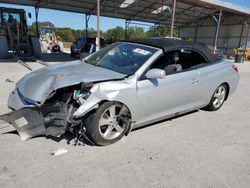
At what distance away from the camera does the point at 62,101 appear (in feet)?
9.92

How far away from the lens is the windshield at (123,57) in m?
3.47

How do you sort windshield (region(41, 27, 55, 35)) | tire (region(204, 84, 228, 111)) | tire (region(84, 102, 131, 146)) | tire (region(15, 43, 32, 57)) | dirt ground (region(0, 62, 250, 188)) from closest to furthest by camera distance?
dirt ground (region(0, 62, 250, 188)) < tire (region(84, 102, 131, 146)) < tire (region(204, 84, 228, 111)) < tire (region(15, 43, 32, 57)) < windshield (region(41, 27, 55, 35))

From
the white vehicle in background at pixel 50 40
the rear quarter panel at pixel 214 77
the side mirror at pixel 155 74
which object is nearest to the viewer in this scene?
the side mirror at pixel 155 74

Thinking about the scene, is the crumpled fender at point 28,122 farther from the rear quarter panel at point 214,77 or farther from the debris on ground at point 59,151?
the rear quarter panel at point 214,77

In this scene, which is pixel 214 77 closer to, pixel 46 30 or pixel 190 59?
pixel 190 59

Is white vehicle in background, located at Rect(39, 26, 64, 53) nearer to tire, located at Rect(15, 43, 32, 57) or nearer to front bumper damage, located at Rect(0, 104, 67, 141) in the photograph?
tire, located at Rect(15, 43, 32, 57)

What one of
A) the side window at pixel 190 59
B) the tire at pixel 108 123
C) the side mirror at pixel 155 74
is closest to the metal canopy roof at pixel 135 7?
the side window at pixel 190 59

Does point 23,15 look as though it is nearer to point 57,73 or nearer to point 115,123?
point 57,73

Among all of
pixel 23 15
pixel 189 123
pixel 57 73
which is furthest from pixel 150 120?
pixel 23 15

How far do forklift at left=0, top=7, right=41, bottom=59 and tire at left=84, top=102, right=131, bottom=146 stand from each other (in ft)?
36.3

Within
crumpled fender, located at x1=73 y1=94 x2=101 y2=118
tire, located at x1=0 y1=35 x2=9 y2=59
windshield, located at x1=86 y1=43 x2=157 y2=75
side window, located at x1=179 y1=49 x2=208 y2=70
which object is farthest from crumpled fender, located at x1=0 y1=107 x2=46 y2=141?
tire, located at x1=0 y1=35 x2=9 y2=59

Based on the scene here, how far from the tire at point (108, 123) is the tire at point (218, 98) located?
2392 millimetres

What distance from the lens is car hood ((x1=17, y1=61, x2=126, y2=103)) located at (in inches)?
115

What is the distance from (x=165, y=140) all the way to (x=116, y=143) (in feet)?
2.58
